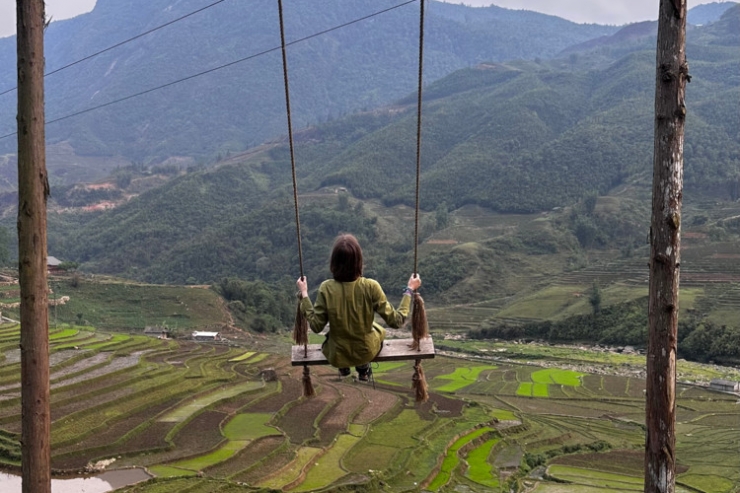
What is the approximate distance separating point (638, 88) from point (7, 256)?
8703 cm

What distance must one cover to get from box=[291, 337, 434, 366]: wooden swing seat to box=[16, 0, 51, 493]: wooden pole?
5.53ft

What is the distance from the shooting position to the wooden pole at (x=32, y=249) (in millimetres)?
4520

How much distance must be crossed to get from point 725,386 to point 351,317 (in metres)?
32.8

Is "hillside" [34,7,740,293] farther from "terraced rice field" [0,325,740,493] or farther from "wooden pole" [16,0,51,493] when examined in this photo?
"wooden pole" [16,0,51,493]

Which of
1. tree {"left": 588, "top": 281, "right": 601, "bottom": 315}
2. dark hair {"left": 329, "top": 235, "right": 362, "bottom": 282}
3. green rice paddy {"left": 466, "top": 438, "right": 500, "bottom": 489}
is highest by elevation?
dark hair {"left": 329, "top": 235, "right": 362, "bottom": 282}

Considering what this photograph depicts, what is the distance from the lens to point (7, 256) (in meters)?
56.2

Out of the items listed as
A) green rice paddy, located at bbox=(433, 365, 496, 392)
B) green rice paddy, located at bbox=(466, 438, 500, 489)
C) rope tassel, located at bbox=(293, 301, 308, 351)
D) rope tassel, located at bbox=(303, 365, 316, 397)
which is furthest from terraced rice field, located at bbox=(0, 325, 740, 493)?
rope tassel, located at bbox=(293, 301, 308, 351)

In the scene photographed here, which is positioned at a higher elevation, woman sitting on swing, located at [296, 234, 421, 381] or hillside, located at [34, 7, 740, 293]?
hillside, located at [34, 7, 740, 293]

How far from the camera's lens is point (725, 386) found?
110ft

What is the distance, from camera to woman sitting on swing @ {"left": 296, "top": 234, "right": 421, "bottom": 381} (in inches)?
197

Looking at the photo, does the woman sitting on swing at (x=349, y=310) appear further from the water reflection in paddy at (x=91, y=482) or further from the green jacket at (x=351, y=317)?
the water reflection in paddy at (x=91, y=482)

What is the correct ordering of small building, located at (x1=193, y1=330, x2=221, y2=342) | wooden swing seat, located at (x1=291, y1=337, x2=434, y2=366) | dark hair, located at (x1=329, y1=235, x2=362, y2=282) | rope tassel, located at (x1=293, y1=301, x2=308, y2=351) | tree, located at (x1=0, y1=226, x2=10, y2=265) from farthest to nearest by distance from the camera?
tree, located at (x1=0, y1=226, x2=10, y2=265), small building, located at (x1=193, y1=330, x2=221, y2=342), rope tassel, located at (x1=293, y1=301, x2=308, y2=351), wooden swing seat, located at (x1=291, y1=337, x2=434, y2=366), dark hair, located at (x1=329, y1=235, x2=362, y2=282)

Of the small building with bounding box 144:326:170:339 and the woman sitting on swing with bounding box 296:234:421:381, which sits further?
the small building with bounding box 144:326:170:339

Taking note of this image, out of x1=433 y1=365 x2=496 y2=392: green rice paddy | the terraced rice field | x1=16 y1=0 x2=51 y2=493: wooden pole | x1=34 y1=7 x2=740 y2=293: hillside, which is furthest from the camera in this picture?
x1=34 y1=7 x2=740 y2=293: hillside
